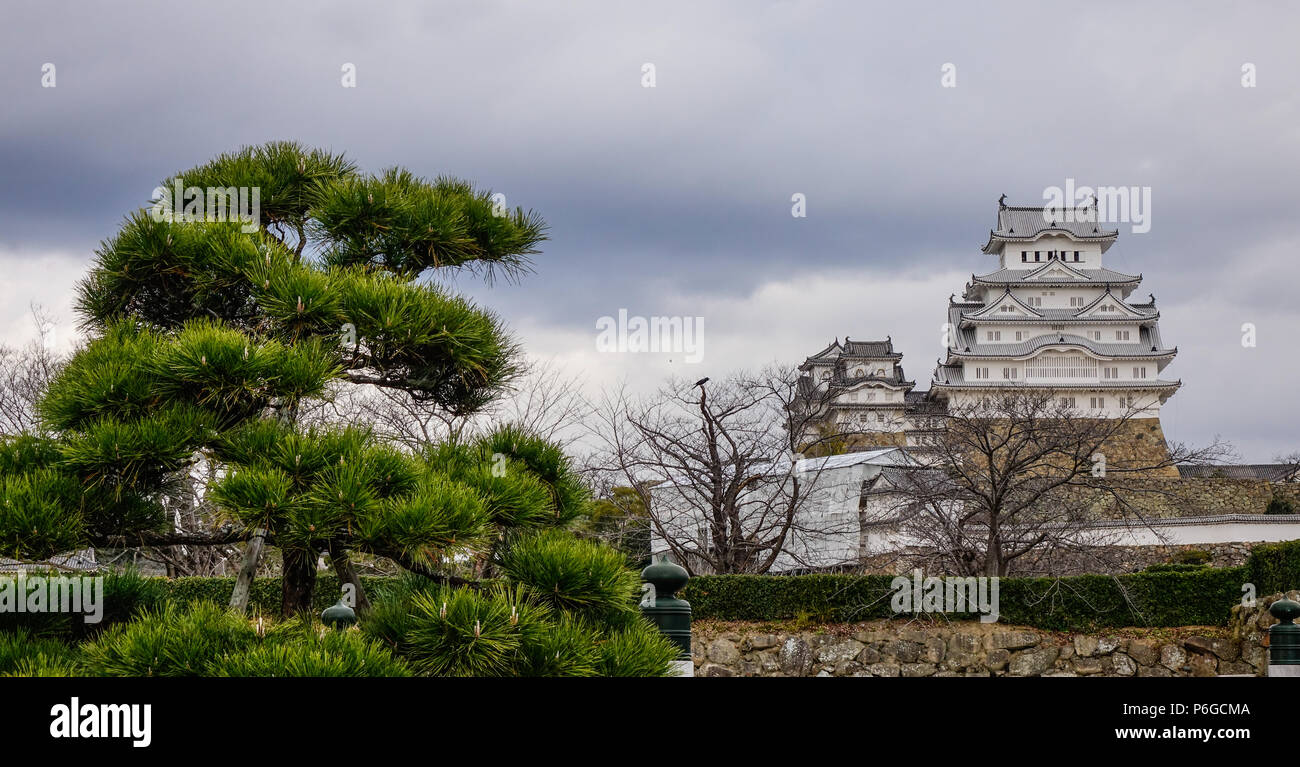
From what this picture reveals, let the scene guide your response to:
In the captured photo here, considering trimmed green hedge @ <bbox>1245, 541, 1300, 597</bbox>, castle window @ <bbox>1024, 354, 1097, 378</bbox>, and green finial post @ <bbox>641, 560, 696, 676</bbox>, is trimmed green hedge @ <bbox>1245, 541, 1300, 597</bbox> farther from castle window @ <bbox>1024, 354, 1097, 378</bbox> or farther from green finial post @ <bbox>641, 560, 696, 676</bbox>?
castle window @ <bbox>1024, 354, 1097, 378</bbox>

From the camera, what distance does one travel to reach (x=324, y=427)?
302cm

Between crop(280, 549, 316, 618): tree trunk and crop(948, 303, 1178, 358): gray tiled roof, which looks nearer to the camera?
crop(280, 549, 316, 618): tree trunk

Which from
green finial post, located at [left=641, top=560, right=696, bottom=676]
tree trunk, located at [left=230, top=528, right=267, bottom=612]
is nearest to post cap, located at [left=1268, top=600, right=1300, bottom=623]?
green finial post, located at [left=641, top=560, right=696, bottom=676]

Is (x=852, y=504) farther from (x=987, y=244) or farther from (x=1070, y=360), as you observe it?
(x=987, y=244)

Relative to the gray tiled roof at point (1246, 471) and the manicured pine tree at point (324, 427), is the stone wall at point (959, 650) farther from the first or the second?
the gray tiled roof at point (1246, 471)

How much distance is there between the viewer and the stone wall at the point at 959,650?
10.9m

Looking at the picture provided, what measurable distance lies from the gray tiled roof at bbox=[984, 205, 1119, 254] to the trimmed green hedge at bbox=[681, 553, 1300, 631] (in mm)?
24168

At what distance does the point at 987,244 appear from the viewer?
34969 mm

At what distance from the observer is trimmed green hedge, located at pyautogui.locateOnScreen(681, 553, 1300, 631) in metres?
11.1

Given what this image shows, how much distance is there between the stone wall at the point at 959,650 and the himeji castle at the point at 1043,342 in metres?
17.7

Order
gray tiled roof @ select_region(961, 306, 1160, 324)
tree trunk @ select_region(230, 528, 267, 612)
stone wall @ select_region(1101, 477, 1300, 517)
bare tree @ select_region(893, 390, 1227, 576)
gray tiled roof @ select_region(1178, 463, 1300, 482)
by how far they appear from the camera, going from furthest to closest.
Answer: gray tiled roof @ select_region(961, 306, 1160, 324) < gray tiled roof @ select_region(1178, 463, 1300, 482) < stone wall @ select_region(1101, 477, 1300, 517) < bare tree @ select_region(893, 390, 1227, 576) < tree trunk @ select_region(230, 528, 267, 612)

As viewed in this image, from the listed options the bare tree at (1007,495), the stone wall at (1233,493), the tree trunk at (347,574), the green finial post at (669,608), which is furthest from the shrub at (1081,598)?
the stone wall at (1233,493)

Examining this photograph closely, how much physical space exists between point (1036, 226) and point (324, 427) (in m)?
34.5
